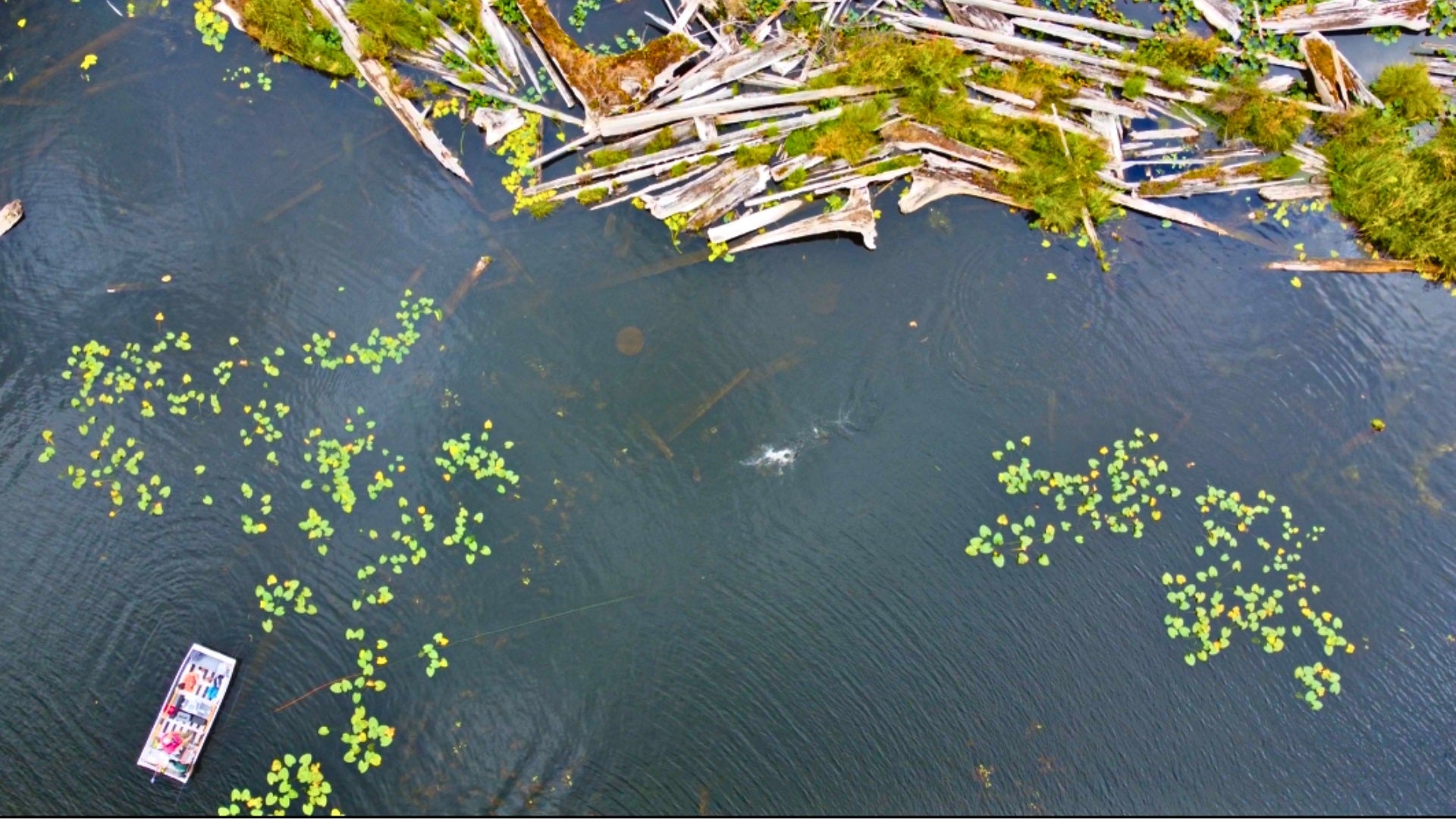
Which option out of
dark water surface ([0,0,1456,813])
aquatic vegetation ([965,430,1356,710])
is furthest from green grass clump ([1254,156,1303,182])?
aquatic vegetation ([965,430,1356,710])

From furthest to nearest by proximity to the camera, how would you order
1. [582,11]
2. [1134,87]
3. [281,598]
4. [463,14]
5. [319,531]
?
1. [582,11]
2. [1134,87]
3. [463,14]
4. [319,531]
5. [281,598]

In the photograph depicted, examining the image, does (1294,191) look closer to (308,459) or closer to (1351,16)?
(1351,16)

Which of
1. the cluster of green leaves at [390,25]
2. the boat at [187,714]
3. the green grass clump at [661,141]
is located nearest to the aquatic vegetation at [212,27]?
the cluster of green leaves at [390,25]

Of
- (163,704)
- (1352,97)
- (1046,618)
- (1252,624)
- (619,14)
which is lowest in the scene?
(1252,624)

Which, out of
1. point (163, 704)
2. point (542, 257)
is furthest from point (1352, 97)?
point (163, 704)

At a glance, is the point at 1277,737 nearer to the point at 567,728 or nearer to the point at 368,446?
the point at 567,728

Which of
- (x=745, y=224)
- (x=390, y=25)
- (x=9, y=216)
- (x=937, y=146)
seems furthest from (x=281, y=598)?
(x=937, y=146)
